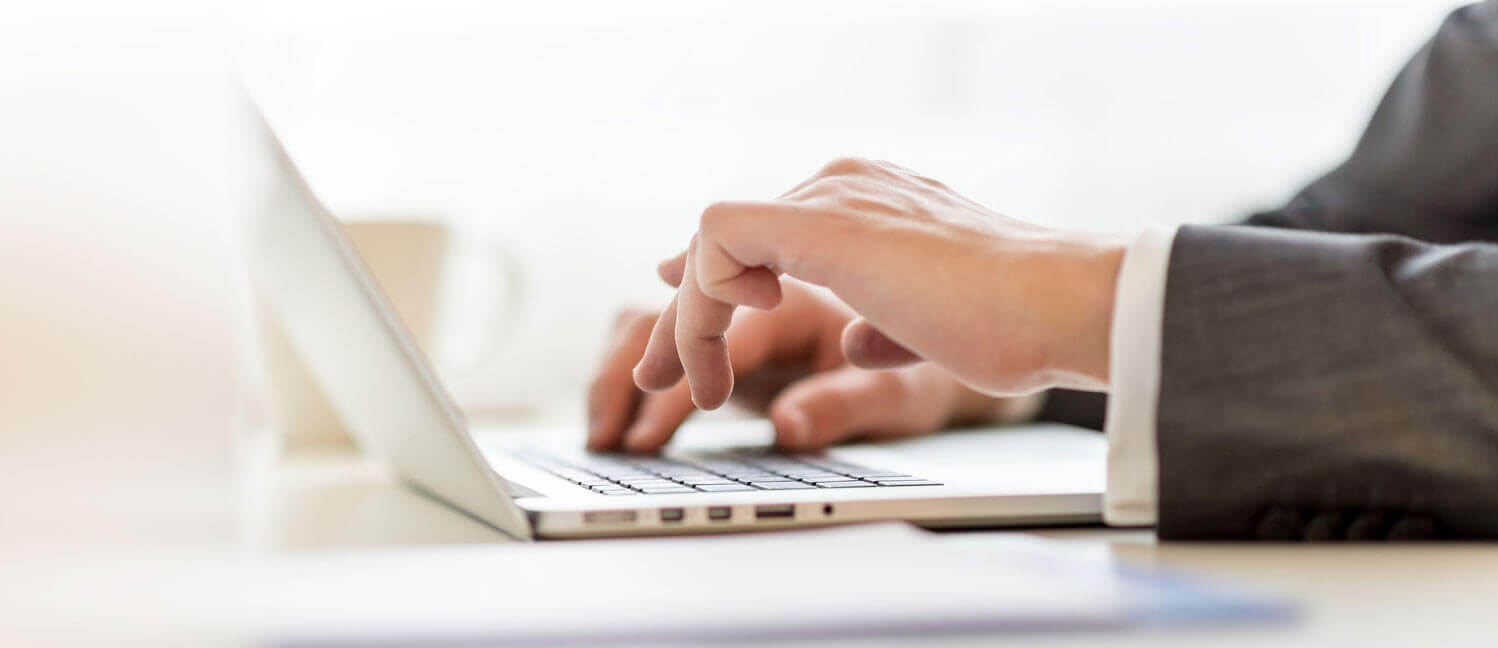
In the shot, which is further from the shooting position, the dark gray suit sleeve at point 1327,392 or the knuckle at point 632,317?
the knuckle at point 632,317

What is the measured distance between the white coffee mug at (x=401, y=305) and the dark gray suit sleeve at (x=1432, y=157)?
464 mm

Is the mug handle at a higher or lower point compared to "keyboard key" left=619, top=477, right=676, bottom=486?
higher

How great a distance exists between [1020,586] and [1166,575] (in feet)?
0.11

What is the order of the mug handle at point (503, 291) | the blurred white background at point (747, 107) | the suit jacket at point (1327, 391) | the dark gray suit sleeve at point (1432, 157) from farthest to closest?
1. the blurred white background at point (747, 107)
2. the mug handle at point (503, 291)
3. the dark gray suit sleeve at point (1432, 157)
4. the suit jacket at point (1327, 391)

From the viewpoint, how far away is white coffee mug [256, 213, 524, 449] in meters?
0.85

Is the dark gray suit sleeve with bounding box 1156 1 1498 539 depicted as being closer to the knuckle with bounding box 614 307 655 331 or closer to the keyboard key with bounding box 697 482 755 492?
the keyboard key with bounding box 697 482 755 492

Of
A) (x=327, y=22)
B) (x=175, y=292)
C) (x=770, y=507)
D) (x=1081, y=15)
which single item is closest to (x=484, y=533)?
(x=770, y=507)

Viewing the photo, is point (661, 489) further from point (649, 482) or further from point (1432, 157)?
point (1432, 157)

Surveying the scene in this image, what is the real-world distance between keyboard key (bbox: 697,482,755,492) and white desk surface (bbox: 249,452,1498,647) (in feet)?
0.27

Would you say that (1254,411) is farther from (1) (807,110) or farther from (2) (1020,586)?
(1) (807,110)

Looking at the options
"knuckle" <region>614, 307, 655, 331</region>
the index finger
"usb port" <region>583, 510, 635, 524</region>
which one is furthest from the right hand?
"usb port" <region>583, 510, 635, 524</region>

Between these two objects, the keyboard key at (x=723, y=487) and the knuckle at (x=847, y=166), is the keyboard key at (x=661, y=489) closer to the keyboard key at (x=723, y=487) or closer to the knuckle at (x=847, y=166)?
the keyboard key at (x=723, y=487)

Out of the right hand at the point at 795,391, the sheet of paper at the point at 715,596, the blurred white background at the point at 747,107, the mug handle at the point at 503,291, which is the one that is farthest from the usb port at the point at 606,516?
the blurred white background at the point at 747,107

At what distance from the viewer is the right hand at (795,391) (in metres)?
0.70
